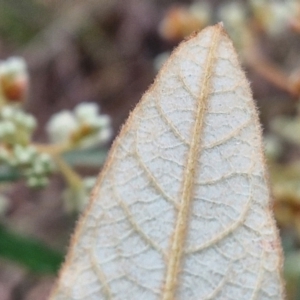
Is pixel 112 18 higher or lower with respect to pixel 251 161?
higher

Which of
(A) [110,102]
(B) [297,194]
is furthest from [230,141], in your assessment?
(A) [110,102]

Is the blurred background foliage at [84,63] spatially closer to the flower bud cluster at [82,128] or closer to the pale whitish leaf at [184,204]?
the flower bud cluster at [82,128]

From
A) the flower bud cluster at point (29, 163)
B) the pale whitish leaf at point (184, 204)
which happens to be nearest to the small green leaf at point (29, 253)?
the flower bud cluster at point (29, 163)

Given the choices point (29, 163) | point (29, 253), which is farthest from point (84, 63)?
point (29, 163)

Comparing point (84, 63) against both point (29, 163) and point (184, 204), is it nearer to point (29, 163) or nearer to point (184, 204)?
point (29, 163)

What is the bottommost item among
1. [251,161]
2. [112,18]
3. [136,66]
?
[251,161]

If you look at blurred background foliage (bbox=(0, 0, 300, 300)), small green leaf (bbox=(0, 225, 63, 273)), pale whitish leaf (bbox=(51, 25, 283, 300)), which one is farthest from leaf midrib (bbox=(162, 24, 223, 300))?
blurred background foliage (bbox=(0, 0, 300, 300))

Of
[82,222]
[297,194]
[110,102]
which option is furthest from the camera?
[110,102]

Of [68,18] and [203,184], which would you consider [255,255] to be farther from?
[68,18]

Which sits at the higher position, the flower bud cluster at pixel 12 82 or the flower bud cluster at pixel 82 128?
the flower bud cluster at pixel 12 82
